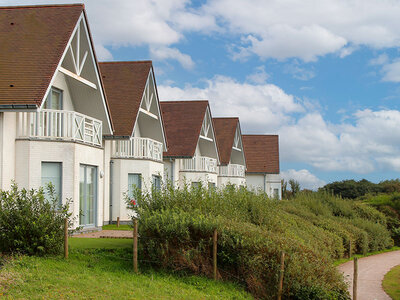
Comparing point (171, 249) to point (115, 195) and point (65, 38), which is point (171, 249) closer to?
point (65, 38)

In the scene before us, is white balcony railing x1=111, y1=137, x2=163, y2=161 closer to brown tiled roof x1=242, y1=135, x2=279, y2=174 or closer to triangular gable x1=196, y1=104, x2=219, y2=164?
triangular gable x1=196, y1=104, x2=219, y2=164

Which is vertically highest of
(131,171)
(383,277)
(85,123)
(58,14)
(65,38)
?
(58,14)

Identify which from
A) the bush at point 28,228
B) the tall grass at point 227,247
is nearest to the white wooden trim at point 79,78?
the tall grass at point 227,247

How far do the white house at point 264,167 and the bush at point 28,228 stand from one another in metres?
35.4

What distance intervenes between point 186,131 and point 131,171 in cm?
933

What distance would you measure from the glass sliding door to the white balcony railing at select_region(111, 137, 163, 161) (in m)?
4.69

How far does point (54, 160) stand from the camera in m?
18.3

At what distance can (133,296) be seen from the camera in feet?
37.0

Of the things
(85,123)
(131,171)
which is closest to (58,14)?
(85,123)

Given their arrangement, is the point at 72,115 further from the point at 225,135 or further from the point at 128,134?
the point at 225,135

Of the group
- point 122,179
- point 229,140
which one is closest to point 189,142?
point 122,179

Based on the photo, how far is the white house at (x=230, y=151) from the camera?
137ft

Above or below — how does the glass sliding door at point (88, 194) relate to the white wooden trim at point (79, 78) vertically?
below

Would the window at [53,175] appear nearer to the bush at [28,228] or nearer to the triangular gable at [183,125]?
the bush at [28,228]
